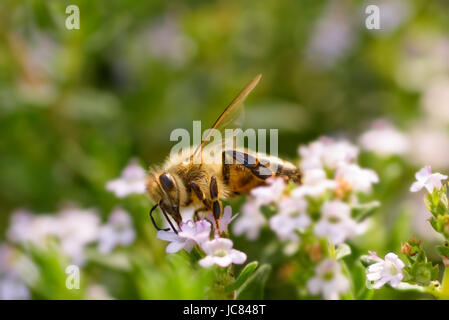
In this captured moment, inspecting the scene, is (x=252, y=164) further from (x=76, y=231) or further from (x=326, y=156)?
(x=76, y=231)

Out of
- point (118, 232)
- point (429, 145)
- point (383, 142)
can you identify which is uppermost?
point (429, 145)

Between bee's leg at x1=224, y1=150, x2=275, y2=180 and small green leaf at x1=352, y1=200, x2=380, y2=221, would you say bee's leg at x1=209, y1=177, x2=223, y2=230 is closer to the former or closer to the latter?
bee's leg at x1=224, y1=150, x2=275, y2=180

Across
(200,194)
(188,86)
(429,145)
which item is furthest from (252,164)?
(188,86)

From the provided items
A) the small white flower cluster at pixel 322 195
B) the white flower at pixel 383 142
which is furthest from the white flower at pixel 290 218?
the white flower at pixel 383 142

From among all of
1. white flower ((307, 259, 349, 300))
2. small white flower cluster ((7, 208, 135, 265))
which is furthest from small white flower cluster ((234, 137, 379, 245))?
small white flower cluster ((7, 208, 135, 265))

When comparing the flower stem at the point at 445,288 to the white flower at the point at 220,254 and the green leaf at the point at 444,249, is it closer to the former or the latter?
the green leaf at the point at 444,249
